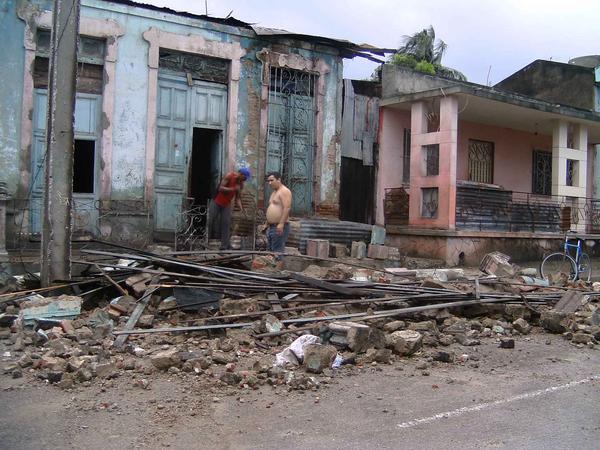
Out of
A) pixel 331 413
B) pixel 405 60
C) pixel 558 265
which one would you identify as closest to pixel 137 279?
pixel 331 413

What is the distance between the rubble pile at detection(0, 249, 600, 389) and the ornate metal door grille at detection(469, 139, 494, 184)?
9.01m

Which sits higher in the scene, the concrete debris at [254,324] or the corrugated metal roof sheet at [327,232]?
the corrugated metal roof sheet at [327,232]

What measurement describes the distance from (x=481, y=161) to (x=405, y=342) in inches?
488

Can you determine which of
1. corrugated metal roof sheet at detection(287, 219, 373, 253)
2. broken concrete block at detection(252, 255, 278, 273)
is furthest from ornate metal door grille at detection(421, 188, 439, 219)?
broken concrete block at detection(252, 255, 278, 273)

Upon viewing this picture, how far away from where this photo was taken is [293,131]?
13.3 meters

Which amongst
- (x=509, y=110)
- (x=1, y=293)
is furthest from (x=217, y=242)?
(x=509, y=110)

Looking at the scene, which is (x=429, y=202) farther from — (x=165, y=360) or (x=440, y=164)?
(x=165, y=360)

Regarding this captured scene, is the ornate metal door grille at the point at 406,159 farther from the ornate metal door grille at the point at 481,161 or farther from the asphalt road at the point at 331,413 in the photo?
the asphalt road at the point at 331,413

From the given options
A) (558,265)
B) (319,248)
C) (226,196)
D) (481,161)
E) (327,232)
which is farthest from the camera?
(481,161)

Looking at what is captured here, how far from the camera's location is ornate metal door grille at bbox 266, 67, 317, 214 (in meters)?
13.1

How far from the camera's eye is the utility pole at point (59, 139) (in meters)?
6.68

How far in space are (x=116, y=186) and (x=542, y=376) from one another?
8571mm

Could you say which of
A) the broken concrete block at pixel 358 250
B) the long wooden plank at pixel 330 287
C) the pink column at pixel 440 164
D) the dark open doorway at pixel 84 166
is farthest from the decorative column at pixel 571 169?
the dark open doorway at pixel 84 166

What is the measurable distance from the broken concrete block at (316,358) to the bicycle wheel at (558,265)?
764 centimetres
